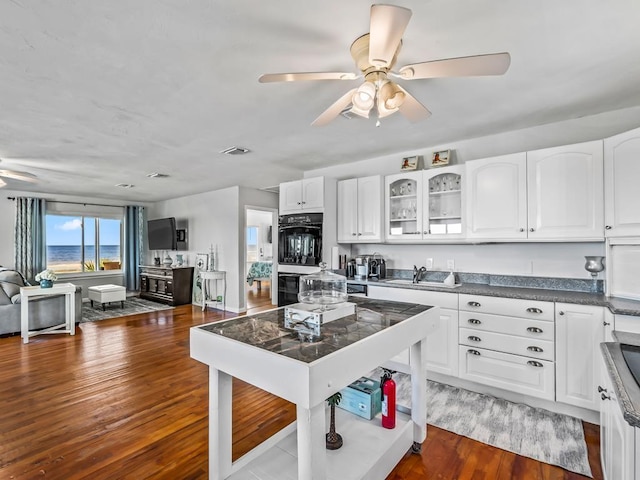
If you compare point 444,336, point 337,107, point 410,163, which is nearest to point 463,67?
point 337,107

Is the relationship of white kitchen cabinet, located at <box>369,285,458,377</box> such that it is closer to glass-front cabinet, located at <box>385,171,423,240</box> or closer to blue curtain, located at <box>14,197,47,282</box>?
glass-front cabinet, located at <box>385,171,423,240</box>

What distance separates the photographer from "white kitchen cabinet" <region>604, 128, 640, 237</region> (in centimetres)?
230

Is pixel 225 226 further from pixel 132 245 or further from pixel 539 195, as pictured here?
pixel 539 195

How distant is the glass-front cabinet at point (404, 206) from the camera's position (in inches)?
140

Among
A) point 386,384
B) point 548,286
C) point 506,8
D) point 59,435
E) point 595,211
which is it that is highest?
point 506,8

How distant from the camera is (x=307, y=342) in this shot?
1402 mm

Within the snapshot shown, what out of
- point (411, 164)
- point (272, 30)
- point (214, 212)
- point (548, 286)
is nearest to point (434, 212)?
point (411, 164)

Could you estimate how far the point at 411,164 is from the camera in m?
3.71

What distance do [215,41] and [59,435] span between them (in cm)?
280

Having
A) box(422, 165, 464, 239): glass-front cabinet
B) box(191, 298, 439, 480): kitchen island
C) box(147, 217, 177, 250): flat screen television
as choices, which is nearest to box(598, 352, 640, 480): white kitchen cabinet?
box(191, 298, 439, 480): kitchen island

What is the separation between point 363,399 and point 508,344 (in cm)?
139

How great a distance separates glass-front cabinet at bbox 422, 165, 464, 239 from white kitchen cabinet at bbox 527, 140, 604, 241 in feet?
2.09

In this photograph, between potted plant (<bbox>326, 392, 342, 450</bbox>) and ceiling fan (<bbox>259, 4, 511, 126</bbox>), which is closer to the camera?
ceiling fan (<bbox>259, 4, 511, 126</bbox>)

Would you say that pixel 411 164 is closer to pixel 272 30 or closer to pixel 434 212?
pixel 434 212
